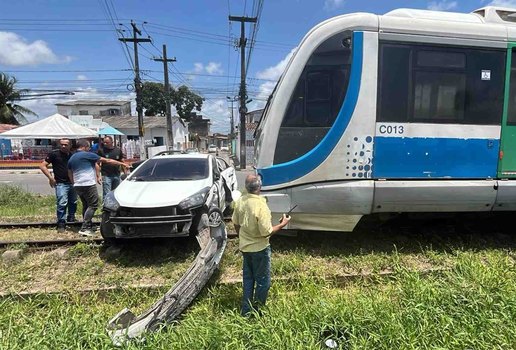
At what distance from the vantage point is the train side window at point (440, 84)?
4.52 meters

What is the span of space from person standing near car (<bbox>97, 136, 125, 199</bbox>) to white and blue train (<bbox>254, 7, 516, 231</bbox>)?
433 centimetres

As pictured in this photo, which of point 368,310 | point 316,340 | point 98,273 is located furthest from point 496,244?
point 98,273

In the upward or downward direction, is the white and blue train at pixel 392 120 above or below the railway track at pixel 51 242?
above

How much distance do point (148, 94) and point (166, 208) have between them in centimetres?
6150

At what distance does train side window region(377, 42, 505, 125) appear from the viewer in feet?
14.8

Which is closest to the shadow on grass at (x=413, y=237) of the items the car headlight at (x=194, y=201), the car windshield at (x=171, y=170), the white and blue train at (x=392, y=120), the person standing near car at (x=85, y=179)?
the white and blue train at (x=392, y=120)

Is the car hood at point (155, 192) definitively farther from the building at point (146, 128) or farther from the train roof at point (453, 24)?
the building at point (146, 128)

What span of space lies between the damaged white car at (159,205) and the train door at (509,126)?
4144mm

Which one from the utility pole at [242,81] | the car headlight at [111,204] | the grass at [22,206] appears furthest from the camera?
the utility pole at [242,81]

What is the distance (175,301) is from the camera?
330 cm

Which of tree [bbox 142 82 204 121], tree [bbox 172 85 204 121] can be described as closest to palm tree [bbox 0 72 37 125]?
tree [bbox 142 82 204 121]

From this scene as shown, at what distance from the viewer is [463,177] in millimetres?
4684

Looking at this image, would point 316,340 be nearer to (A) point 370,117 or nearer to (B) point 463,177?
(A) point 370,117

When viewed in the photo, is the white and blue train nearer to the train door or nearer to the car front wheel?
the train door
